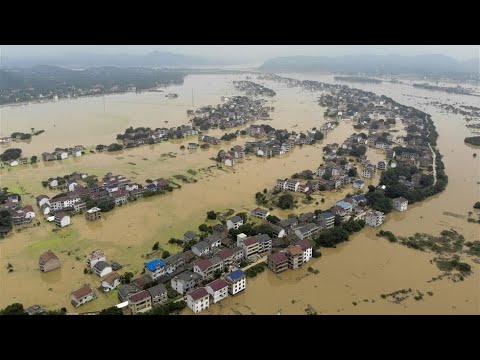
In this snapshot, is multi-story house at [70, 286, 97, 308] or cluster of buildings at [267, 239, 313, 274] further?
cluster of buildings at [267, 239, 313, 274]

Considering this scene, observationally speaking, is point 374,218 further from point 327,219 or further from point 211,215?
point 211,215

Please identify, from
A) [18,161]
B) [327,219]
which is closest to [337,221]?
[327,219]

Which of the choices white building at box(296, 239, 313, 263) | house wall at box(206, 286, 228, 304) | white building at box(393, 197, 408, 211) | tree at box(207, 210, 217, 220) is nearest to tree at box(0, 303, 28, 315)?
house wall at box(206, 286, 228, 304)

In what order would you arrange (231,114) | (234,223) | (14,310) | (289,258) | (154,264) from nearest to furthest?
(14,310), (154,264), (289,258), (234,223), (231,114)

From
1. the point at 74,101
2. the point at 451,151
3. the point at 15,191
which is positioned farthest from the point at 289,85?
the point at 15,191

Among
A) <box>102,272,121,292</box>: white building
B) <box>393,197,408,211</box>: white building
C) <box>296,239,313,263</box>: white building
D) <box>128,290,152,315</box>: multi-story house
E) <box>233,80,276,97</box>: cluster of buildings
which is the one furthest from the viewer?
<box>233,80,276,97</box>: cluster of buildings

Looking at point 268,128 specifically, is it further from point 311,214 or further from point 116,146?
point 311,214

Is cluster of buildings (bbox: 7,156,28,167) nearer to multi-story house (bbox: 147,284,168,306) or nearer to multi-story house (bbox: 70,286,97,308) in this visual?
multi-story house (bbox: 70,286,97,308)
